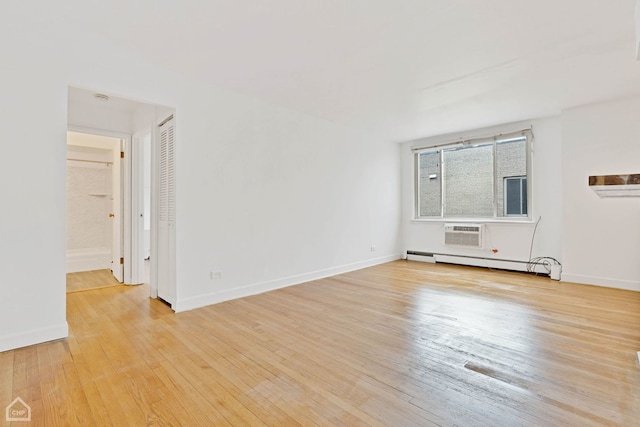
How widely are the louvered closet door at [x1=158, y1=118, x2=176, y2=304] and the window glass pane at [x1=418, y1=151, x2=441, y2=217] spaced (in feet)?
16.3

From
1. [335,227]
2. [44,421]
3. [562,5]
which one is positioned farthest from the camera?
[335,227]

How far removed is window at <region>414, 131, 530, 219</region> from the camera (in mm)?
5293

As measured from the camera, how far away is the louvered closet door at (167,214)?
3.36 meters

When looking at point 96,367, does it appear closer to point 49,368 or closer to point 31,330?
point 49,368

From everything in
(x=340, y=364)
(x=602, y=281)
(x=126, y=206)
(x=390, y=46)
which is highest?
(x=390, y=46)

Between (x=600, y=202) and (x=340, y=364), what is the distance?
14.7 ft

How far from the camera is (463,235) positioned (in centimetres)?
566

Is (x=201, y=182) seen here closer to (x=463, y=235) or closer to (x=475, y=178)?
(x=463, y=235)

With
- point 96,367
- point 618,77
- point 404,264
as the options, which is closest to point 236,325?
point 96,367

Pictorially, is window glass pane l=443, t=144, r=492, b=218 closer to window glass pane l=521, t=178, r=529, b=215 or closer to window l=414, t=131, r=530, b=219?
window l=414, t=131, r=530, b=219

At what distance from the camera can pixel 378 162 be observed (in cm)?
610

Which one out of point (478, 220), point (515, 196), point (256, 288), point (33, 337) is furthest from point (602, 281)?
point (33, 337)

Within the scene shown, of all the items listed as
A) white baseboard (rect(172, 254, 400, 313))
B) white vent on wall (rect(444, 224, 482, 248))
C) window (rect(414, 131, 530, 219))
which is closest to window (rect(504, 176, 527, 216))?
window (rect(414, 131, 530, 219))

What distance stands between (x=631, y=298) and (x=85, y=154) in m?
8.79
